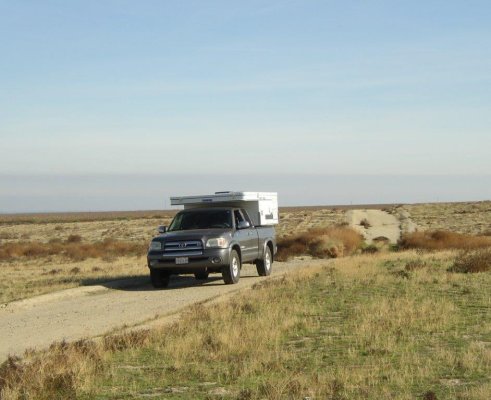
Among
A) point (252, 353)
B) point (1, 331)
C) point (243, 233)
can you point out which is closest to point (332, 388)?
point (252, 353)

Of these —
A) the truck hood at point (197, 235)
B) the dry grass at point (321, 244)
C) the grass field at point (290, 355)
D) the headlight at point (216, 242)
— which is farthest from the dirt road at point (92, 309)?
the dry grass at point (321, 244)

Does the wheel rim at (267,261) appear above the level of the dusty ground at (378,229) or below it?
above

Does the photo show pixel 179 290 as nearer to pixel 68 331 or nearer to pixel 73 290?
pixel 73 290

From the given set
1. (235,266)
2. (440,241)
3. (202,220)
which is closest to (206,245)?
(235,266)

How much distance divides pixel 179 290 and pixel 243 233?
2.38 metres

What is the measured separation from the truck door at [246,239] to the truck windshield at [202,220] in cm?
31

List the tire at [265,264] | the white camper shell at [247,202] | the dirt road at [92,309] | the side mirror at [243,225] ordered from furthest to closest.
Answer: the tire at [265,264] < the white camper shell at [247,202] < the side mirror at [243,225] < the dirt road at [92,309]

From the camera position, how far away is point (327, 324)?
12.0 metres

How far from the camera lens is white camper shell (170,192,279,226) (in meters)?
21.5

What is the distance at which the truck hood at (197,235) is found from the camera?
63.3ft

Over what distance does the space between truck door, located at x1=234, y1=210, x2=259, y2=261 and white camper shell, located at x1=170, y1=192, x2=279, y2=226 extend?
536mm

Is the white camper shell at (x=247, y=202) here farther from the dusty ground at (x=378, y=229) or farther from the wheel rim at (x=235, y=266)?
the dusty ground at (x=378, y=229)

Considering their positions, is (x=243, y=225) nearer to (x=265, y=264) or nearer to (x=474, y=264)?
(x=265, y=264)

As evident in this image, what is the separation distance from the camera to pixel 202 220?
816 inches
